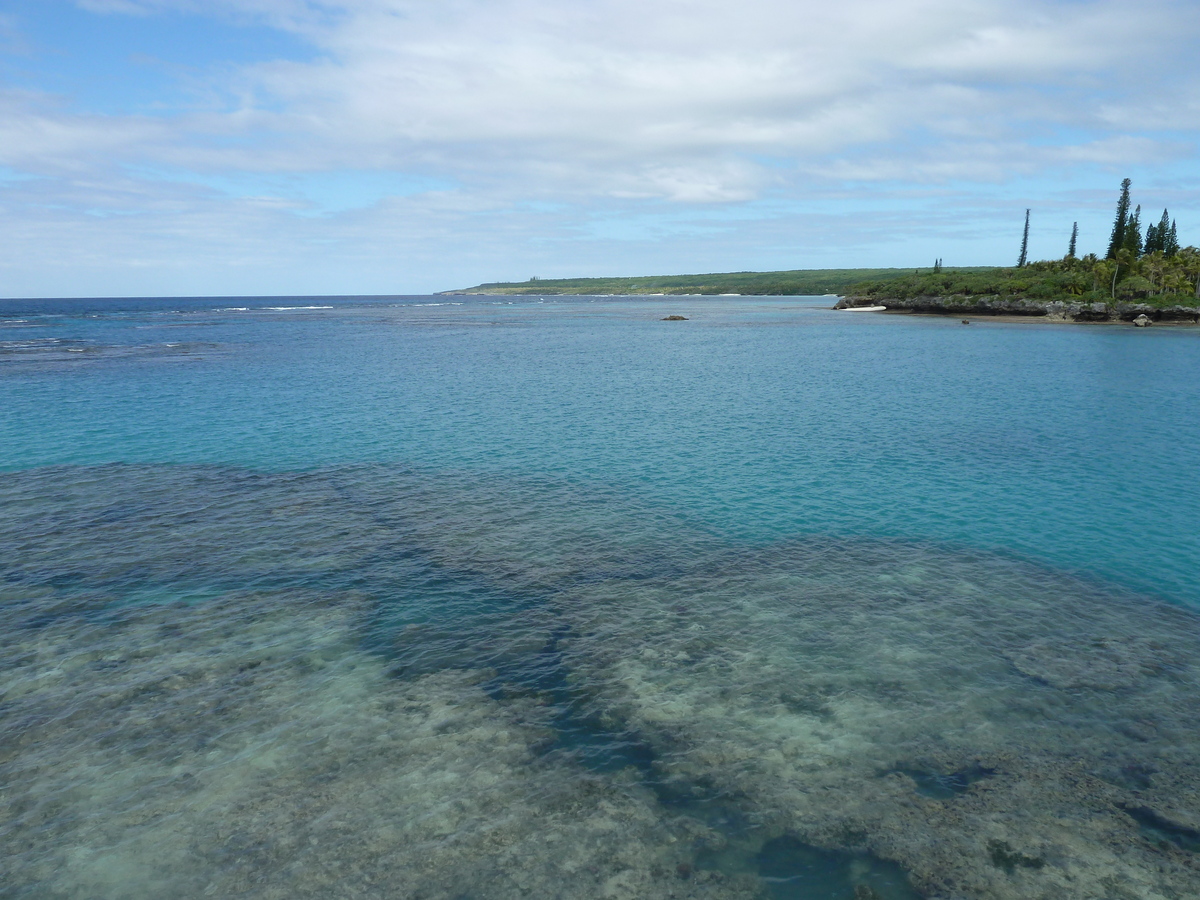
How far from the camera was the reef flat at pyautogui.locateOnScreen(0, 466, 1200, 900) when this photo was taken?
37.9 ft

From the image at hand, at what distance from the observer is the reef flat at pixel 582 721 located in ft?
37.9

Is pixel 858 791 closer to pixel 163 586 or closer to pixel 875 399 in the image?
pixel 163 586

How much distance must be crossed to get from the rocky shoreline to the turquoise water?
112636 mm

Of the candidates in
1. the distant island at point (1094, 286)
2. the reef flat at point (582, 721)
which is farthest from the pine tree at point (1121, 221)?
the reef flat at point (582, 721)

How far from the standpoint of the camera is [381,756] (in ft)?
46.2

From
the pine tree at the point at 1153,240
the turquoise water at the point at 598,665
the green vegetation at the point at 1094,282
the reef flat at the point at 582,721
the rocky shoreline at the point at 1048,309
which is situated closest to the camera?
the reef flat at the point at 582,721

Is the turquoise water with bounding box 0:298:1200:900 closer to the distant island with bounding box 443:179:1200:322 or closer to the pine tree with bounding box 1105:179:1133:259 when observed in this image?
the distant island with bounding box 443:179:1200:322

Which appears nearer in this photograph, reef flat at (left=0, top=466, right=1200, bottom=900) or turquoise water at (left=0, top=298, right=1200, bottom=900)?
reef flat at (left=0, top=466, right=1200, bottom=900)

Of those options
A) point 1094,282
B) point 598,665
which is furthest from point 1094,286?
point 598,665

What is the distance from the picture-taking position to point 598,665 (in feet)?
56.5

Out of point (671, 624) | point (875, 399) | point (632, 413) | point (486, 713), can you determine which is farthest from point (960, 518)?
point (875, 399)

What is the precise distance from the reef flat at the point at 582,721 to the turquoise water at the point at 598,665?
0.08 m

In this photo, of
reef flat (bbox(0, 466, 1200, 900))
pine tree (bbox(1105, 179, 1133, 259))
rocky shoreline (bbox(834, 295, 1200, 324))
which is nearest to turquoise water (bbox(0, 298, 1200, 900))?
reef flat (bbox(0, 466, 1200, 900))

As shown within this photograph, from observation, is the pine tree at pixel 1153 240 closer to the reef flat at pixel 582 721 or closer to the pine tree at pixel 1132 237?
the pine tree at pixel 1132 237
